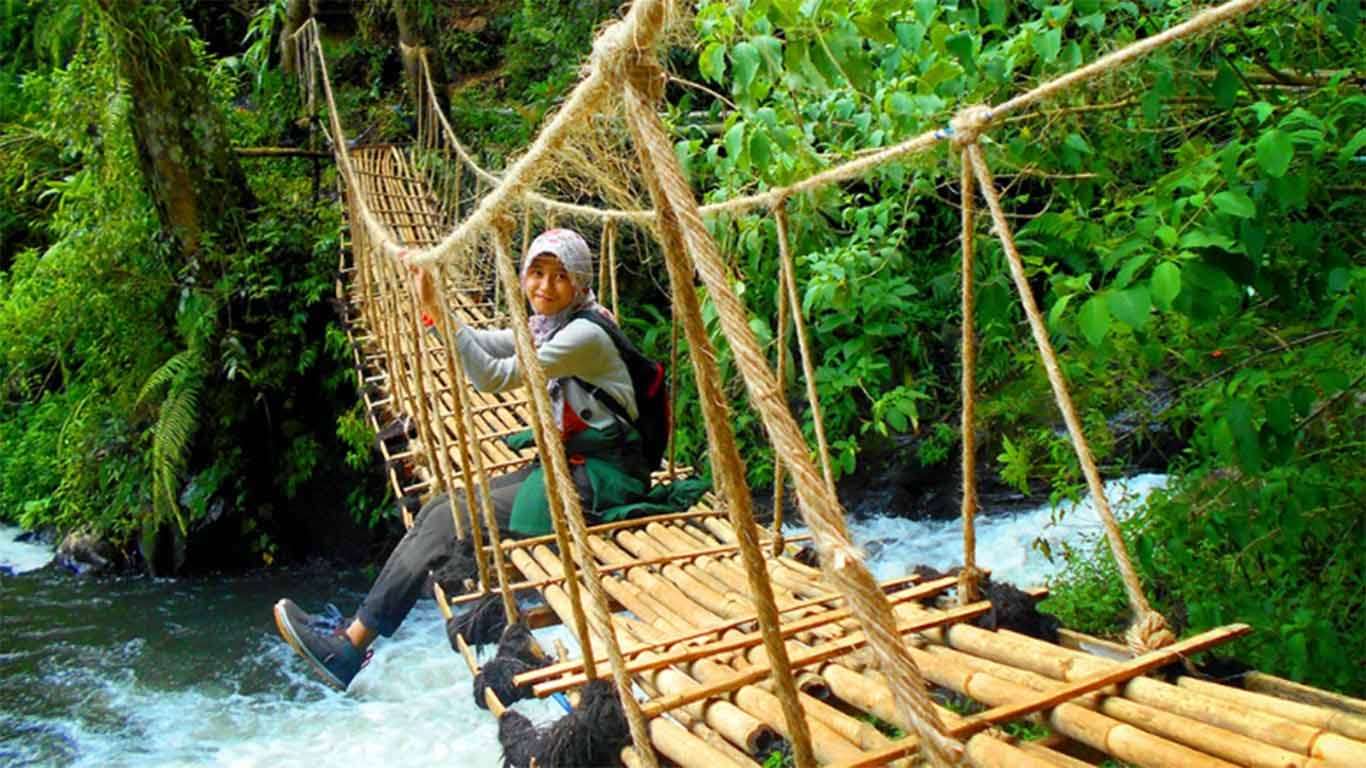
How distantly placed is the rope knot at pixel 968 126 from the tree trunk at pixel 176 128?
13.1ft

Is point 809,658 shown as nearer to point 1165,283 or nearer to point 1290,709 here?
point 1290,709

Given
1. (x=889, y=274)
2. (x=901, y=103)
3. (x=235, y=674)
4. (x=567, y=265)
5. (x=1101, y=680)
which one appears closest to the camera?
(x=1101, y=680)

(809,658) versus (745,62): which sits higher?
(745,62)

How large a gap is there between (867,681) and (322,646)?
4.18 ft

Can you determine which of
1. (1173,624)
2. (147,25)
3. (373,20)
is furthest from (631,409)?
(373,20)

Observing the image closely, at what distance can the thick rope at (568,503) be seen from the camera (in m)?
1.08

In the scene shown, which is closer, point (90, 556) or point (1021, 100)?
point (1021, 100)

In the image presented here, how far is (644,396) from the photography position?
201 centimetres

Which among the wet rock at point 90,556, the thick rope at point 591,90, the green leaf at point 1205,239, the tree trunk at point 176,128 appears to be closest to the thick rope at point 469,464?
the thick rope at point 591,90

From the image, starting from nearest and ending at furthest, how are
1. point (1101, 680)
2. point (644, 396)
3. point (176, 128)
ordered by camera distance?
point (1101, 680) < point (644, 396) < point (176, 128)

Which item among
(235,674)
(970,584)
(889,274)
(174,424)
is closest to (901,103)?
(970,584)

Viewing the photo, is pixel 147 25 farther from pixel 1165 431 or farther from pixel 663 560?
pixel 1165 431

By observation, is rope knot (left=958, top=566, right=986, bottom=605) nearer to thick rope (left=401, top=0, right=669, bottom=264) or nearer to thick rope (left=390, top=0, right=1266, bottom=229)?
thick rope (left=390, top=0, right=1266, bottom=229)

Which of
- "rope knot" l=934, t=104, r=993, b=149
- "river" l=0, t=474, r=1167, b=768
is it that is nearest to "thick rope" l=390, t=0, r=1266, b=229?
"rope knot" l=934, t=104, r=993, b=149
